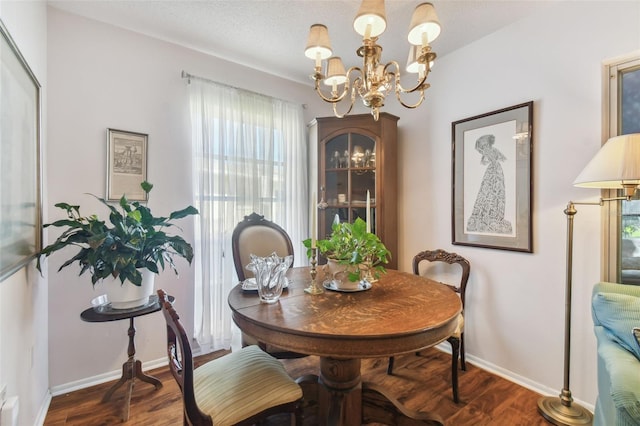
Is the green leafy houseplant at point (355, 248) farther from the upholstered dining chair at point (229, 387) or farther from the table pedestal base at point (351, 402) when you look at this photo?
the upholstered dining chair at point (229, 387)

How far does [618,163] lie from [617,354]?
0.86m

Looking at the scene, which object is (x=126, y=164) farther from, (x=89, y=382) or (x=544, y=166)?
(x=544, y=166)

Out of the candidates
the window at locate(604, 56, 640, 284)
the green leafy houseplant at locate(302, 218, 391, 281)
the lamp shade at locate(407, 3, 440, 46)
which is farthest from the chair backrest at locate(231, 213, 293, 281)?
the window at locate(604, 56, 640, 284)

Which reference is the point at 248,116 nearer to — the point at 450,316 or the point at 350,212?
the point at 350,212

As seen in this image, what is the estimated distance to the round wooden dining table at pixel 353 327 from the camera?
1023 millimetres

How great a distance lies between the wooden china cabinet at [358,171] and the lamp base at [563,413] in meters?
1.45

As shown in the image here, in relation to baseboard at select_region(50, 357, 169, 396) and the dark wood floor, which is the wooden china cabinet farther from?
baseboard at select_region(50, 357, 169, 396)

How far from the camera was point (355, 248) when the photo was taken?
1.42 metres

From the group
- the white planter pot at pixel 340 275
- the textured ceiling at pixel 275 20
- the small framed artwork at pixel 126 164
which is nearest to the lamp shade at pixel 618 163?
the textured ceiling at pixel 275 20

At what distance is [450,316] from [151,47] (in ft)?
9.07

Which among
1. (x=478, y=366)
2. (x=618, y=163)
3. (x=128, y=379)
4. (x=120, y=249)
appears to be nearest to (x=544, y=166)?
(x=618, y=163)

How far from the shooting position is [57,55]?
200cm

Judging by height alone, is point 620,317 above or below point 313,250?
below

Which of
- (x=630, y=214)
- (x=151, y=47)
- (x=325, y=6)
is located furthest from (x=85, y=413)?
(x=630, y=214)
